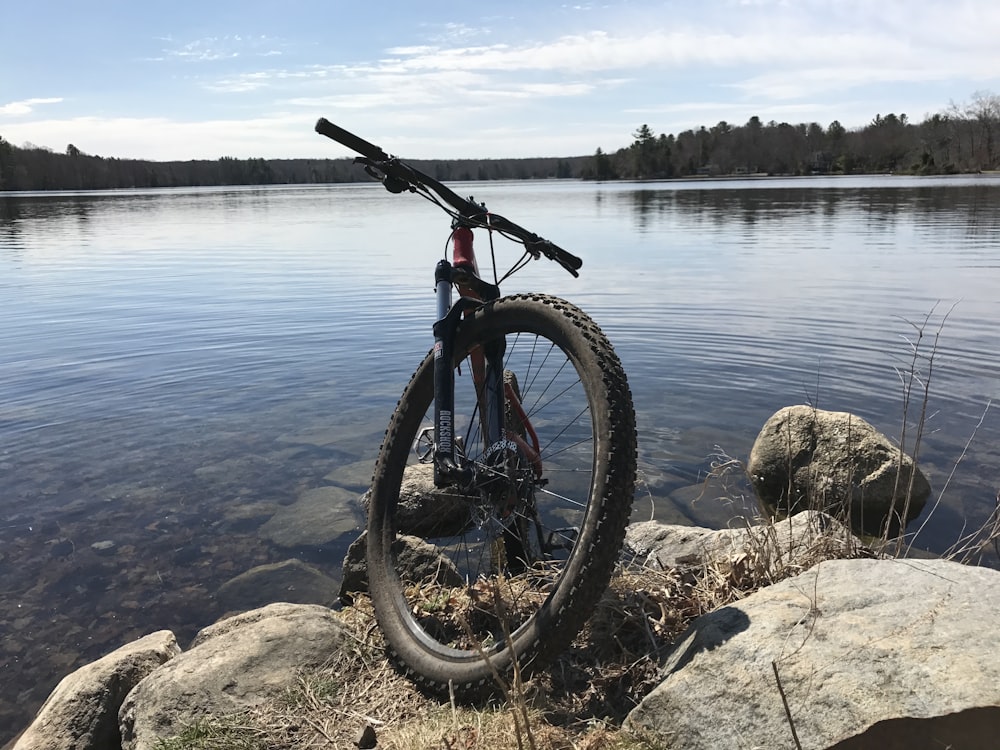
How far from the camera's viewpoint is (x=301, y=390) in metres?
9.41

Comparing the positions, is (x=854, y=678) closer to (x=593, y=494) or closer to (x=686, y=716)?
(x=686, y=716)

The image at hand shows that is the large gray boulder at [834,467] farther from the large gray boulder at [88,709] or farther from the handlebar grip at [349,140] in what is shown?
the large gray boulder at [88,709]

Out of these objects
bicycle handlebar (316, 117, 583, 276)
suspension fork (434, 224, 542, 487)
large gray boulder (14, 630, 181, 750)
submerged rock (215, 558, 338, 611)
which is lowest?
submerged rock (215, 558, 338, 611)

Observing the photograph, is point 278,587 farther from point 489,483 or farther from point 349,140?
point 349,140

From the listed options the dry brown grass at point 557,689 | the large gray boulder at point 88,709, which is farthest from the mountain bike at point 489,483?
the large gray boulder at point 88,709

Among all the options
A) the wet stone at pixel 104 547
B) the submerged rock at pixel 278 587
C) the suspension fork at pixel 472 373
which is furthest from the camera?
the wet stone at pixel 104 547

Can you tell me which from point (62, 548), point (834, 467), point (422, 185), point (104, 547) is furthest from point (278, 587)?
point (834, 467)

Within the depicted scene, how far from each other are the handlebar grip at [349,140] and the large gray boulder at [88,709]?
2.79 metres

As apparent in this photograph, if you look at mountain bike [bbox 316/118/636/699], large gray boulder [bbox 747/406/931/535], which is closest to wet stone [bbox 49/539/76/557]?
mountain bike [bbox 316/118/636/699]

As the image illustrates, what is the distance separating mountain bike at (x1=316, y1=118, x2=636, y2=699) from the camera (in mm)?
2812

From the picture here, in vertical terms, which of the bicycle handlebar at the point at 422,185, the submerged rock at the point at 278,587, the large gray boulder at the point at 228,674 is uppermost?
the bicycle handlebar at the point at 422,185

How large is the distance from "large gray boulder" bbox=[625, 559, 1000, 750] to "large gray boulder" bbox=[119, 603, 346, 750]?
4.99 feet

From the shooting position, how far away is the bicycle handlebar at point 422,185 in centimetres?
366

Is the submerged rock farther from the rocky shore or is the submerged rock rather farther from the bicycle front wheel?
the rocky shore
